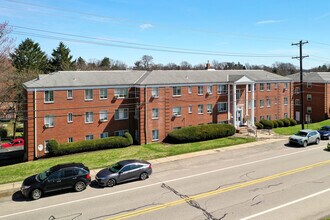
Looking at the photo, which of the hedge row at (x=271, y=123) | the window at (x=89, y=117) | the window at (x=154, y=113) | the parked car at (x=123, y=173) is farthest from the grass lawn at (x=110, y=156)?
the hedge row at (x=271, y=123)

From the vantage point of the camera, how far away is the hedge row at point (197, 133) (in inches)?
1425

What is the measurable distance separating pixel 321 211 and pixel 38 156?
27.8 metres

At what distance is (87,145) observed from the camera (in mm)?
33188

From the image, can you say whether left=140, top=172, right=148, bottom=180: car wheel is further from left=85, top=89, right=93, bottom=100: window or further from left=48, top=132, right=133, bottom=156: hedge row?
left=85, top=89, right=93, bottom=100: window

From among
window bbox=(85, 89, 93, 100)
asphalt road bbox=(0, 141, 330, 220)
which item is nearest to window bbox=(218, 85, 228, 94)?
window bbox=(85, 89, 93, 100)

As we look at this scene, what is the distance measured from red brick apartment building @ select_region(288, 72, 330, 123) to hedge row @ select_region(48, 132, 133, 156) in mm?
36862

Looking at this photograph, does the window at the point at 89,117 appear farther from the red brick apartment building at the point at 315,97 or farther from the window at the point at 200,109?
the red brick apartment building at the point at 315,97

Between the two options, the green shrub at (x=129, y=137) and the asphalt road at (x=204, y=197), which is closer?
the asphalt road at (x=204, y=197)

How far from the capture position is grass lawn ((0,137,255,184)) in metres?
25.5

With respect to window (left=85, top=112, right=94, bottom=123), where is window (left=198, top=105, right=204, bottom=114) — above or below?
above

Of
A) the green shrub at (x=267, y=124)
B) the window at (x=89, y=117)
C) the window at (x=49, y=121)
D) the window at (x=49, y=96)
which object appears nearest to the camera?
the window at (x=49, y=96)

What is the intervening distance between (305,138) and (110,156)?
21654mm

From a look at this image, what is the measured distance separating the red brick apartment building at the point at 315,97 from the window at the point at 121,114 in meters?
35.4

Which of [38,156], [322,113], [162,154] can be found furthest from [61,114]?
[322,113]
